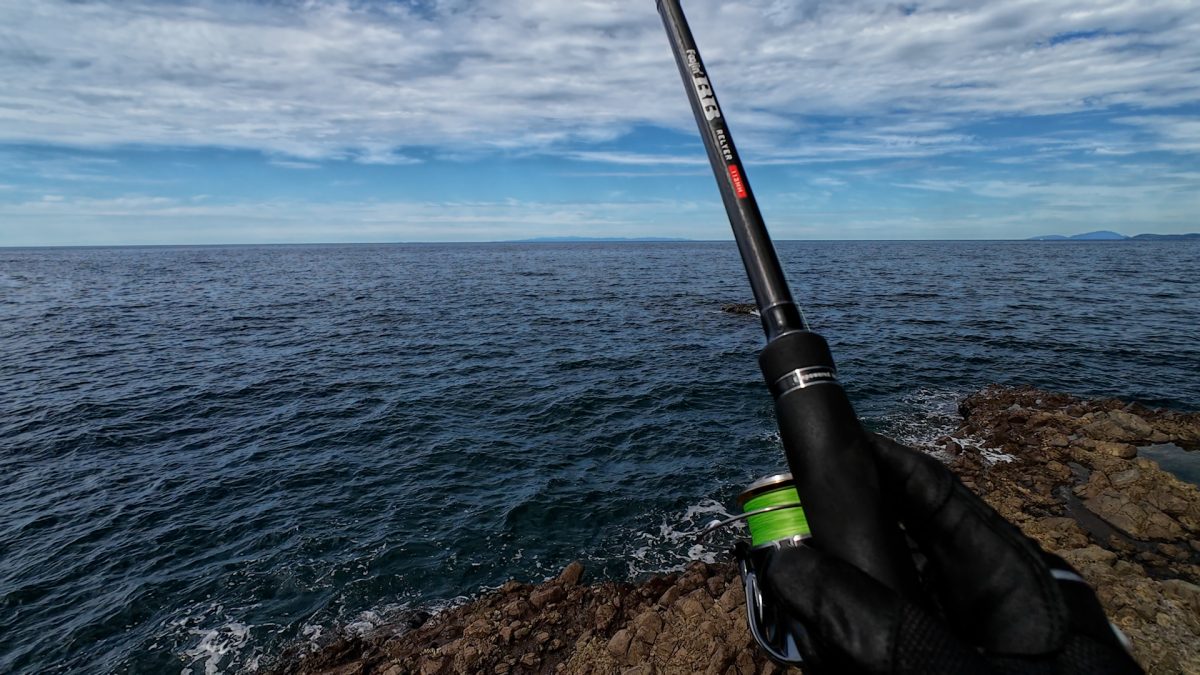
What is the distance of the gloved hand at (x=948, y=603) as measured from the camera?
2.15 m

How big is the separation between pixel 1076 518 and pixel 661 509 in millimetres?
9766

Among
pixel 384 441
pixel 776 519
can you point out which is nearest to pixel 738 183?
pixel 776 519

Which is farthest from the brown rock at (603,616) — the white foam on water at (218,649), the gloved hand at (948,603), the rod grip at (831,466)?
the rod grip at (831,466)

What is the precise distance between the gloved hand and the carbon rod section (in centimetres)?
89

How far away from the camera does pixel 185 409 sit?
944 inches

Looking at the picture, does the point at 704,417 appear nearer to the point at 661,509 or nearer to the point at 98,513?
the point at 661,509

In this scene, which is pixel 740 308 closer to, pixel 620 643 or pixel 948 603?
pixel 620 643

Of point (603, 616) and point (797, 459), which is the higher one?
point (797, 459)

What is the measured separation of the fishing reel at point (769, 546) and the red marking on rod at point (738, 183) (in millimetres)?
1824

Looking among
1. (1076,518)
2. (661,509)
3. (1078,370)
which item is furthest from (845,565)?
(1078,370)

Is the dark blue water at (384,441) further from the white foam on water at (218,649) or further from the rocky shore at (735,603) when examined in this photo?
the rocky shore at (735,603)

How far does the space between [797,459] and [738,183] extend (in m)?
1.79

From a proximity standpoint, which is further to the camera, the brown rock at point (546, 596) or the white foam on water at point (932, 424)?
the white foam on water at point (932, 424)

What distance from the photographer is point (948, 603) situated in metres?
2.72
